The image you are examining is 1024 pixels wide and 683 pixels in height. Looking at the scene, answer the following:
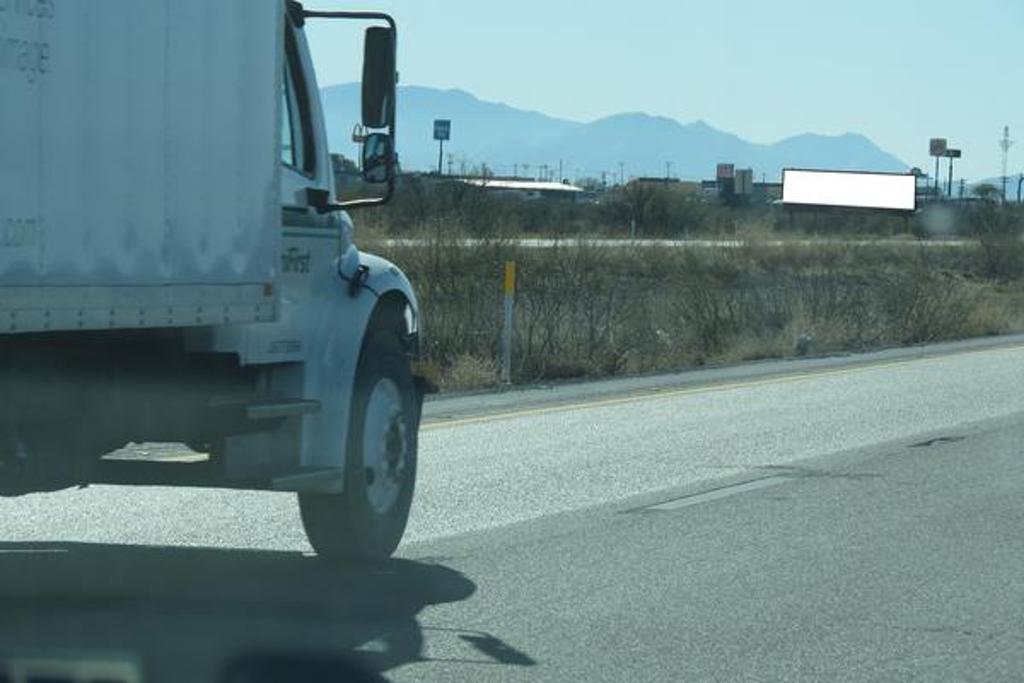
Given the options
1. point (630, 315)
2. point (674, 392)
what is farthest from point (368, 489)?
point (630, 315)

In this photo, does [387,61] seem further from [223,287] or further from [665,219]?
A: [665,219]

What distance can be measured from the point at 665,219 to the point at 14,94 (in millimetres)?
75890

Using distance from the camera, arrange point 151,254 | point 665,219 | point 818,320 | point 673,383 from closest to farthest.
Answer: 1. point 151,254
2. point 673,383
3. point 818,320
4. point 665,219

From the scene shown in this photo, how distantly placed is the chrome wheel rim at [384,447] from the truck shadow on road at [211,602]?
372 millimetres

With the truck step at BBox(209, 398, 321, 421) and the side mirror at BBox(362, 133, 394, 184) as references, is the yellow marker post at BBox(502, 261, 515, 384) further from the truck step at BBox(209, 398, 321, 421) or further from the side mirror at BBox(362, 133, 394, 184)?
the truck step at BBox(209, 398, 321, 421)

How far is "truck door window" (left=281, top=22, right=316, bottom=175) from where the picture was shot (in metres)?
9.30

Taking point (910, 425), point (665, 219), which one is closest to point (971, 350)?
point (910, 425)

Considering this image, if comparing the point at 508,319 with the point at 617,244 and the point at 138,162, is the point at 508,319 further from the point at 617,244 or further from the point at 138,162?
the point at 617,244

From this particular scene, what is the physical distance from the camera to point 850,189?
10350cm

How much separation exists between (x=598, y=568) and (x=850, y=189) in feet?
315

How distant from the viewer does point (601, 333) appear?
86.2 ft

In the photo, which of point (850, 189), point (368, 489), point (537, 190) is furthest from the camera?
point (537, 190)

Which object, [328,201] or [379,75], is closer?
[379,75]

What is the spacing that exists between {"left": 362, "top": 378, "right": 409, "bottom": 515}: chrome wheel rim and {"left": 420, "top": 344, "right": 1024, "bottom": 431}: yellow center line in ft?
21.1
